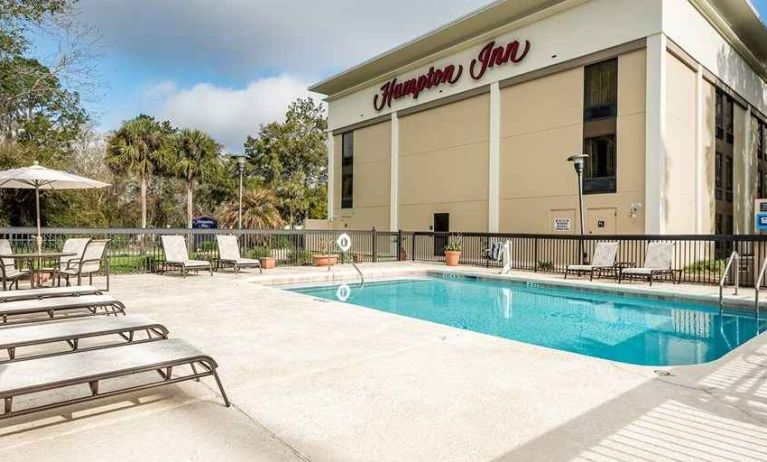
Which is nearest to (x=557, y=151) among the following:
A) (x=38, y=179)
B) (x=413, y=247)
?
(x=413, y=247)

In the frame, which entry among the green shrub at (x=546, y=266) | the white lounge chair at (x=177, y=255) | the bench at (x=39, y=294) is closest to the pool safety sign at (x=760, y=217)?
the green shrub at (x=546, y=266)

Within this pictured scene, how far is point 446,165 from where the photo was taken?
62.9ft

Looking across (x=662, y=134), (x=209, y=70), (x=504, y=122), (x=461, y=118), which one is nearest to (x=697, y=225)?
(x=662, y=134)

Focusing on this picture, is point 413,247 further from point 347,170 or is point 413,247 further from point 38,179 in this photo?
point 38,179

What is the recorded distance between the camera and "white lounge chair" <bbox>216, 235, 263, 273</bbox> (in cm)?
1060

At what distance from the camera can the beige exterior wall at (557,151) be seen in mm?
13500

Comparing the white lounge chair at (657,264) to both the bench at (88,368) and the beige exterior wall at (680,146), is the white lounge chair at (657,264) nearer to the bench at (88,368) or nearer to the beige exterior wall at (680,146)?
the beige exterior wall at (680,146)

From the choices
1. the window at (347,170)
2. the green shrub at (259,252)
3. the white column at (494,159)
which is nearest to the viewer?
the green shrub at (259,252)

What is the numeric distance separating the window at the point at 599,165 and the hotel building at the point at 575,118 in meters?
0.03

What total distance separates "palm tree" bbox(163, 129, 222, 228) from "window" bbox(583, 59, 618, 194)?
72.3 ft

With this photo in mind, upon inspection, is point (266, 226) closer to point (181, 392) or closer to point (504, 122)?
point (504, 122)

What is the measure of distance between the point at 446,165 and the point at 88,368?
17.7 metres

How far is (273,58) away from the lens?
19047 mm

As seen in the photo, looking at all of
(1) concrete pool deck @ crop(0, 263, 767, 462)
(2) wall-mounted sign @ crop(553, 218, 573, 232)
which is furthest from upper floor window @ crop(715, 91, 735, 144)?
(1) concrete pool deck @ crop(0, 263, 767, 462)
